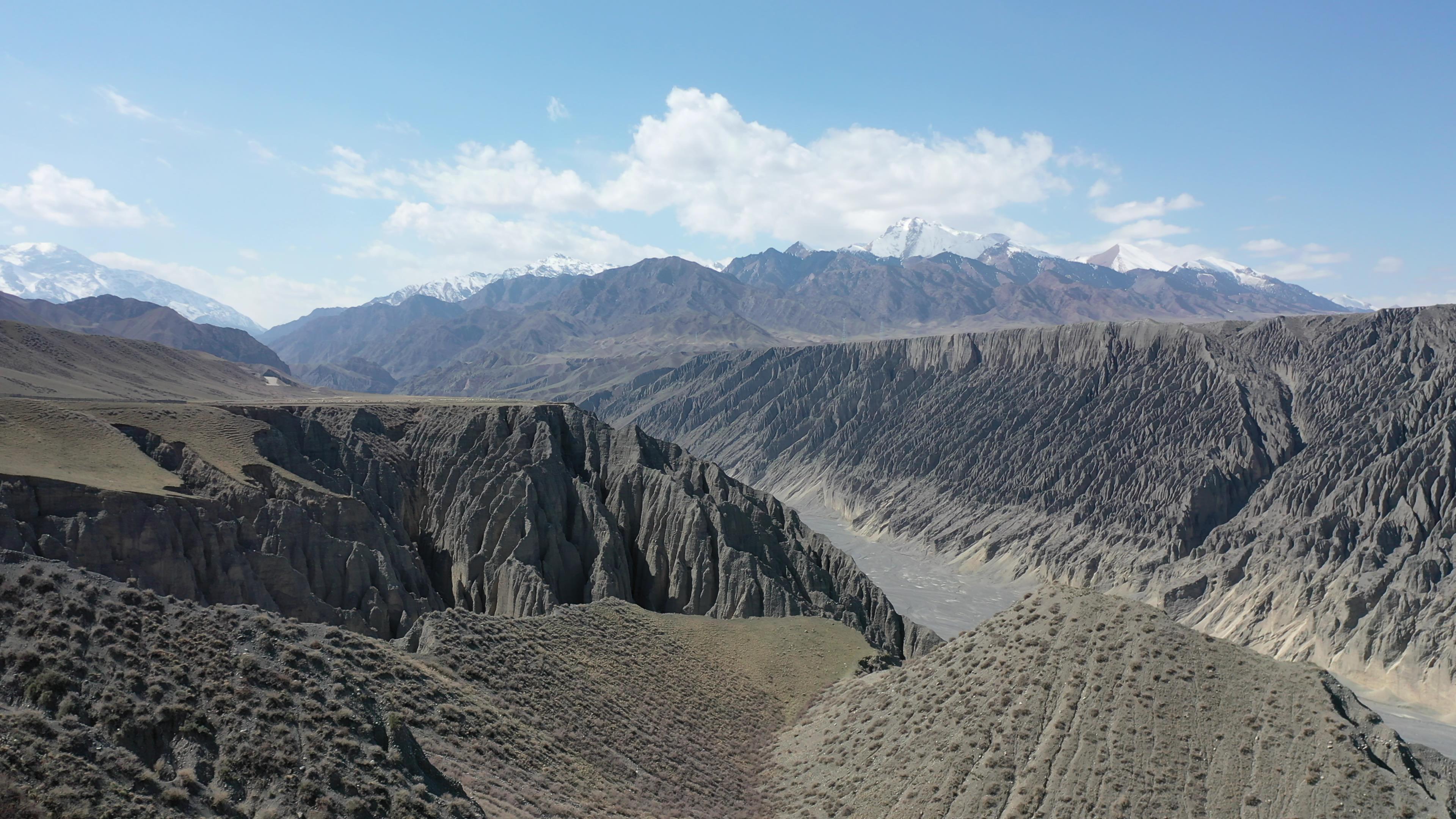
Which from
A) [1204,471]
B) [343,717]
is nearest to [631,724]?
[343,717]

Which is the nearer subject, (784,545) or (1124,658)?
(1124,658)

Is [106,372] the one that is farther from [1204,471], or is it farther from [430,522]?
[1204,471]

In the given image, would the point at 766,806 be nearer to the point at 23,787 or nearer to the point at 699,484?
the point at 23,787

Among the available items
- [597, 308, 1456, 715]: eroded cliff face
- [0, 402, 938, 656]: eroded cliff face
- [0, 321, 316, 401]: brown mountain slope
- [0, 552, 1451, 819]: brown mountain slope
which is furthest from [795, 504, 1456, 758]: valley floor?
[0, 321, 316, 401]: brown mountain slope

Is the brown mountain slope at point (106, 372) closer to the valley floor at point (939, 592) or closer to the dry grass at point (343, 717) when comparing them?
the dry grass at point (343, 717)

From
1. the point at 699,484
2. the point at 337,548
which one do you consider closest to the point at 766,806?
the point at 337,548

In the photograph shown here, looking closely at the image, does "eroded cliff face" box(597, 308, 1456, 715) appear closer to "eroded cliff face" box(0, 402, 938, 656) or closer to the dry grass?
"eroded cliff face" box(0, 402, 938, 656)

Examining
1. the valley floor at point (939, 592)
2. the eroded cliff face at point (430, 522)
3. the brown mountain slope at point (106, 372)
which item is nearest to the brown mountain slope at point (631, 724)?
the eroded cliff face at point (430, 522)
